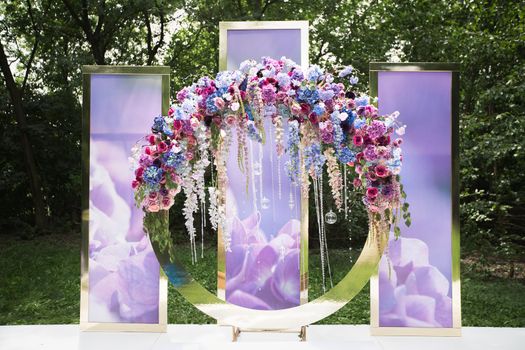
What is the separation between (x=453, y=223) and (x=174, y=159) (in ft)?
7.19

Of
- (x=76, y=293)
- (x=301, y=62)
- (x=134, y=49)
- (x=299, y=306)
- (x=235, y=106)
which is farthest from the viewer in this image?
(x=134, y=49)

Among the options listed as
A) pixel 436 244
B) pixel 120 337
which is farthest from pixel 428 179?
pixel 120 337

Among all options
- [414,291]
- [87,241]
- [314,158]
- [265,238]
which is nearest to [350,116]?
[314,158]

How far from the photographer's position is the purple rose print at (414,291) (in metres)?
4.49

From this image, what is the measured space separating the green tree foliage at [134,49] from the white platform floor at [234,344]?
4256mm

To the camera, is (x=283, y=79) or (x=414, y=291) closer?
(x=283, y=79)

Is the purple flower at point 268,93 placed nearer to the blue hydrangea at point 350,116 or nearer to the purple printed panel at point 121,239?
the blue hydrangea at point 350,116

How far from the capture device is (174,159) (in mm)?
3875

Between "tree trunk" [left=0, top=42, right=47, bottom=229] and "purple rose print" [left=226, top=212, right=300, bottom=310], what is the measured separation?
7.88 m

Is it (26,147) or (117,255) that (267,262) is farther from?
(26,147)

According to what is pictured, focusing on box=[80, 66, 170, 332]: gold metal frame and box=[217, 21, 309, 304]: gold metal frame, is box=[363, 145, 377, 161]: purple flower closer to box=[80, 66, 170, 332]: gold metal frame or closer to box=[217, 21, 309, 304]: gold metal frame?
box=[217, 21, 309, 304]: gold metal frame

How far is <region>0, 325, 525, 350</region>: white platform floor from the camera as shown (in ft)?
13.7

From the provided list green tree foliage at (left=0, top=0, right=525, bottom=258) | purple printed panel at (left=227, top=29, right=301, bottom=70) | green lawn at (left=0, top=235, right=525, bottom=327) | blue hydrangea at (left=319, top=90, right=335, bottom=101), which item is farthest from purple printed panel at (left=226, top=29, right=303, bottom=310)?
green tree foliage at (left=0, top=0, right=525, bottom=258)

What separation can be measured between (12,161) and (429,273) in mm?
9615
